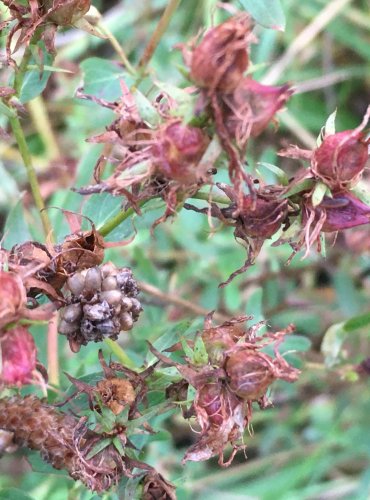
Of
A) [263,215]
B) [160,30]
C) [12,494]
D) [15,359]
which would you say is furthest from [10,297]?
[160,30]

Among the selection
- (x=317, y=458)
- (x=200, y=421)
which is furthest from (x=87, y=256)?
(x=317, y=458)

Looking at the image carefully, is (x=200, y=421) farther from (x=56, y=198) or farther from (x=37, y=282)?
(x=56, y=198)

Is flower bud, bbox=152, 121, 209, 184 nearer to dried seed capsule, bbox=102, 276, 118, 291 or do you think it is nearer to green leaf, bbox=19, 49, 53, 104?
dried seed capsule, bbox=102, 276, 118, 291

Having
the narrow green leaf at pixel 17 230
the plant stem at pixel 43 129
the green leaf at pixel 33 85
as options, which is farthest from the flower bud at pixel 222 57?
the plant stem at pixel 43 129

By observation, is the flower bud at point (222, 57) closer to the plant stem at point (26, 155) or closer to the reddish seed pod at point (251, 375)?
the reddish seed pod at point (251, 375)

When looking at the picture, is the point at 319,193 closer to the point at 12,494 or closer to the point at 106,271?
the point at 106,271

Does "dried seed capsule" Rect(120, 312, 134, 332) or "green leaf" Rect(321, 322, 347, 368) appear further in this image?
"green leaf" Rect(321, 322, 347, 368)

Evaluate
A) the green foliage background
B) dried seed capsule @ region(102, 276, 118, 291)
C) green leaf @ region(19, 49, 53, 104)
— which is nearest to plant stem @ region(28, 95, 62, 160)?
the green foliage background
